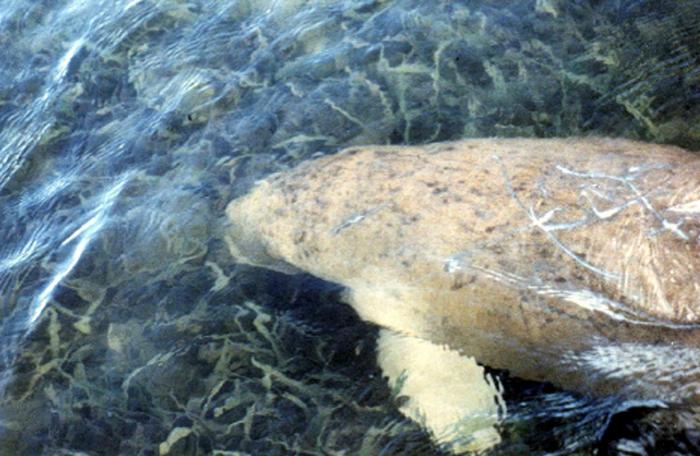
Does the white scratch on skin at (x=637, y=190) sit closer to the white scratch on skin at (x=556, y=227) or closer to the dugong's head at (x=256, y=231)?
the white scratch on skin at (x=556, y=227)

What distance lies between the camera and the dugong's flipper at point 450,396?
11.1ft

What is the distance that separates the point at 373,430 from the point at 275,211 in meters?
1.13

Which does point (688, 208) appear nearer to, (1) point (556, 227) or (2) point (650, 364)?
(1) point (556, 227)

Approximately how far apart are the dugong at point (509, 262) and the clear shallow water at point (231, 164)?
0.49 ft

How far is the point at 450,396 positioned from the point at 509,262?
2.08 ft

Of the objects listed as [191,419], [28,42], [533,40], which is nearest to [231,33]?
[28,42]

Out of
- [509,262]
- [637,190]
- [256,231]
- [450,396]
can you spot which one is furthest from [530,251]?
[256,231]

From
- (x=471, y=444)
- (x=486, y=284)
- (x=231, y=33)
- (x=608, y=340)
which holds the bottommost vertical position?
(x=471, y=444)

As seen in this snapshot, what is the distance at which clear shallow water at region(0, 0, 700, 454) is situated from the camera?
12.0 feet

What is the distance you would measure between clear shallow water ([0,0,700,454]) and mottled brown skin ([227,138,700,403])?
0.21m

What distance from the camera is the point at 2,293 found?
4469 millimetres

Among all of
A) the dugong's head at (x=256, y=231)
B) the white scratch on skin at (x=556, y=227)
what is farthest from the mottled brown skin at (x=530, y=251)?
the dugong's head at (x=256, y=231)

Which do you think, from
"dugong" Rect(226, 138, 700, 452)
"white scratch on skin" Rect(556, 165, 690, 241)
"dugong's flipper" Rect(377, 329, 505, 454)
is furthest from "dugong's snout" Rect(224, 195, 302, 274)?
"white scratch on skin" Rect(556, 165, 690, 241)

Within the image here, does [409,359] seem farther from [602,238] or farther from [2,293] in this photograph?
[2,293]
